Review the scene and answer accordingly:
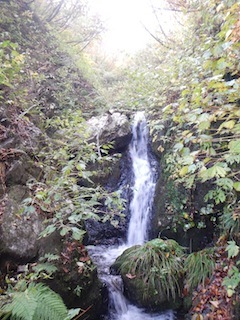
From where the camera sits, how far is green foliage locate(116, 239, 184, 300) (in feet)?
13.5

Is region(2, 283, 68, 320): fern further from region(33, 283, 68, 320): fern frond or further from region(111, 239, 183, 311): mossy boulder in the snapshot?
region(111, 239, 183, 311): mossy boulder

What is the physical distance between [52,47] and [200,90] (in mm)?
8823

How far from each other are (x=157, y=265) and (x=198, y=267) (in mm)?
641

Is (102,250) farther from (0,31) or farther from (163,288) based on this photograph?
(0,31)

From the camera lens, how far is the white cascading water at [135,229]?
4.06 metres

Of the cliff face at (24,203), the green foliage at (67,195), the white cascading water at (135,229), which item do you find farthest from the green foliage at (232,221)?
the cliff face at (24,203)

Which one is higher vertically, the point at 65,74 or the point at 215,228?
the point at 65,74

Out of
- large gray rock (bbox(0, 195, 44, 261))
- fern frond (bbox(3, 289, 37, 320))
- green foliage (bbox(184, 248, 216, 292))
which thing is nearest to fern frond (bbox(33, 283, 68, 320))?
fern frond (bbox(3, 289, 37, 320))

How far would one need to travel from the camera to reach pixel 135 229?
603cm

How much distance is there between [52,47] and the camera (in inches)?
386

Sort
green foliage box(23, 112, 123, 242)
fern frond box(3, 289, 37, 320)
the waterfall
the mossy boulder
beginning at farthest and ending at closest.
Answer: the waterfall, the mossy boulder, green foliage box(23, 112, 123, 242), fern frond box(3, 289, 37, 320)

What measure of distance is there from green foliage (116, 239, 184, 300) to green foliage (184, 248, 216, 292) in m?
0.14

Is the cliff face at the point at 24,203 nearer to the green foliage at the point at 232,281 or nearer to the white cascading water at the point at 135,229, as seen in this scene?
the white cascading water at the point at 135,229

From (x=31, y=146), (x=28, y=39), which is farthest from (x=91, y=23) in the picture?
(x=31, y=146)
